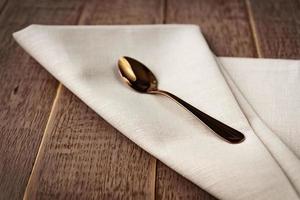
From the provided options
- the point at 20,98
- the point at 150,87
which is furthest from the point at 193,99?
the point at 20,98

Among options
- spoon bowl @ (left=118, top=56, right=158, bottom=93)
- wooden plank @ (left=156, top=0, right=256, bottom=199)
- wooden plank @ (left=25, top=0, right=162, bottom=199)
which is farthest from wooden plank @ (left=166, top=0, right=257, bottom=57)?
wooden plank @ (left=25, top=0, right=162, bottom=199)

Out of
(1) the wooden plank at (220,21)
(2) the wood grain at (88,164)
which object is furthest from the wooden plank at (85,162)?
(1) the wooden plank at (220,21)

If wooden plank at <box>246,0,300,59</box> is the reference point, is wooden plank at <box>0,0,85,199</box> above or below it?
below

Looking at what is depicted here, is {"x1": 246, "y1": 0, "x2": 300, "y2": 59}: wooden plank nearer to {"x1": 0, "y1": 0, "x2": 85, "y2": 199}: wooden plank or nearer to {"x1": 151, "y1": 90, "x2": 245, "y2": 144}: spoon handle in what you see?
{"x1": 151, "y1": 90, "x2": 245, "y2": 144}: spoon handle

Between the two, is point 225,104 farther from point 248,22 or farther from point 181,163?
point 248,22

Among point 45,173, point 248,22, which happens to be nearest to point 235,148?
point 45,173
